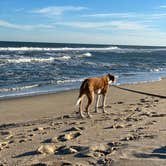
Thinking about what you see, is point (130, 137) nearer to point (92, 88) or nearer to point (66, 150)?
point (66, 150)

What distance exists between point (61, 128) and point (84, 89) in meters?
1.90

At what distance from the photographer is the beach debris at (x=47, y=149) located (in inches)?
237

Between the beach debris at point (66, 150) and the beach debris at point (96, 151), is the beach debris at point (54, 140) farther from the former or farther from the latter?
the beach debris at point (96, 151)

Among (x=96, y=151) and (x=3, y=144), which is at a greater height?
(x=96, y=151)

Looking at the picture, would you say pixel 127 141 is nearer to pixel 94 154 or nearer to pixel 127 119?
pixel 94 154

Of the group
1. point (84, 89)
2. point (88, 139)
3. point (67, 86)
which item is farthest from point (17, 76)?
point (88, 139)

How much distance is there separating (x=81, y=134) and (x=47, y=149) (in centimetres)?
132

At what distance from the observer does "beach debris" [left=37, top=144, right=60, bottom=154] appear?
19.7 feet

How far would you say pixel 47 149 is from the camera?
6.12 metres

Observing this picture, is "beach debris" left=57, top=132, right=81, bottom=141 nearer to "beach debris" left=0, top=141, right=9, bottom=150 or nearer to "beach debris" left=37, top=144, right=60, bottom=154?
"beach debris" left=37, top=144, right=60, bottom=154

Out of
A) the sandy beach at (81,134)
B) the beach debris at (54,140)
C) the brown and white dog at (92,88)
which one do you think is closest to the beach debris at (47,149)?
the sandy beach at (81,134)

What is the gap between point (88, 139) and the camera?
6871 mm

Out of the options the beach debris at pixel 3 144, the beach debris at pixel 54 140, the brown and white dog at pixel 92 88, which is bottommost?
the beach debris at pixel 3 144

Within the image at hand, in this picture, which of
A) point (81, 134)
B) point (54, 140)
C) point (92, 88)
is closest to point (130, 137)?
point (81, 134)
